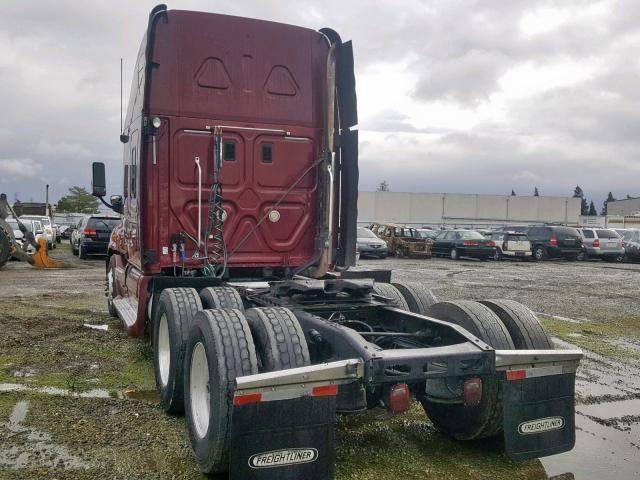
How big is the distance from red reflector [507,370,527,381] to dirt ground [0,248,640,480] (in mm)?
691

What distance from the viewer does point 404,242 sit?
1152 inches

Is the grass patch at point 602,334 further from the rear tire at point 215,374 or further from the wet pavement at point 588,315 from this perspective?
the rear tire at point 215,374

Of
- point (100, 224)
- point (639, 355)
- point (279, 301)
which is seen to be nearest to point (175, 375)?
point (279, 301)

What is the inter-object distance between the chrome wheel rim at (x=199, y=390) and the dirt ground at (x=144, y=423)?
26 cm

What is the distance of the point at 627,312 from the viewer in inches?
468

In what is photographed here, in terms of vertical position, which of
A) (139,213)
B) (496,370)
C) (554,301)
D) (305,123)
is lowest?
(554,301)

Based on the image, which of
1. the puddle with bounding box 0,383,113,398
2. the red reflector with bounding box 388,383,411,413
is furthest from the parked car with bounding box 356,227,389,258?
the red reflector with bounding box 388,383,411,413

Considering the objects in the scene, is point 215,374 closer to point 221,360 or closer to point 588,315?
point 221,360

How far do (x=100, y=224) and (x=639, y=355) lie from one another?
722 inches

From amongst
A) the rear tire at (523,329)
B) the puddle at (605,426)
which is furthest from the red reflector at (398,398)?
the puddle at (605,426)

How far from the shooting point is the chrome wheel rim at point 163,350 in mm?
5320

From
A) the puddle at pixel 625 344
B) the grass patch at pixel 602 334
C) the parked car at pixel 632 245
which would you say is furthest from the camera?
the parked car at pixel 632 245

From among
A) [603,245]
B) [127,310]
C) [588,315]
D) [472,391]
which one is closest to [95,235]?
[127,310]

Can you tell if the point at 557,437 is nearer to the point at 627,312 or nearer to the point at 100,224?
the point at 627,312
